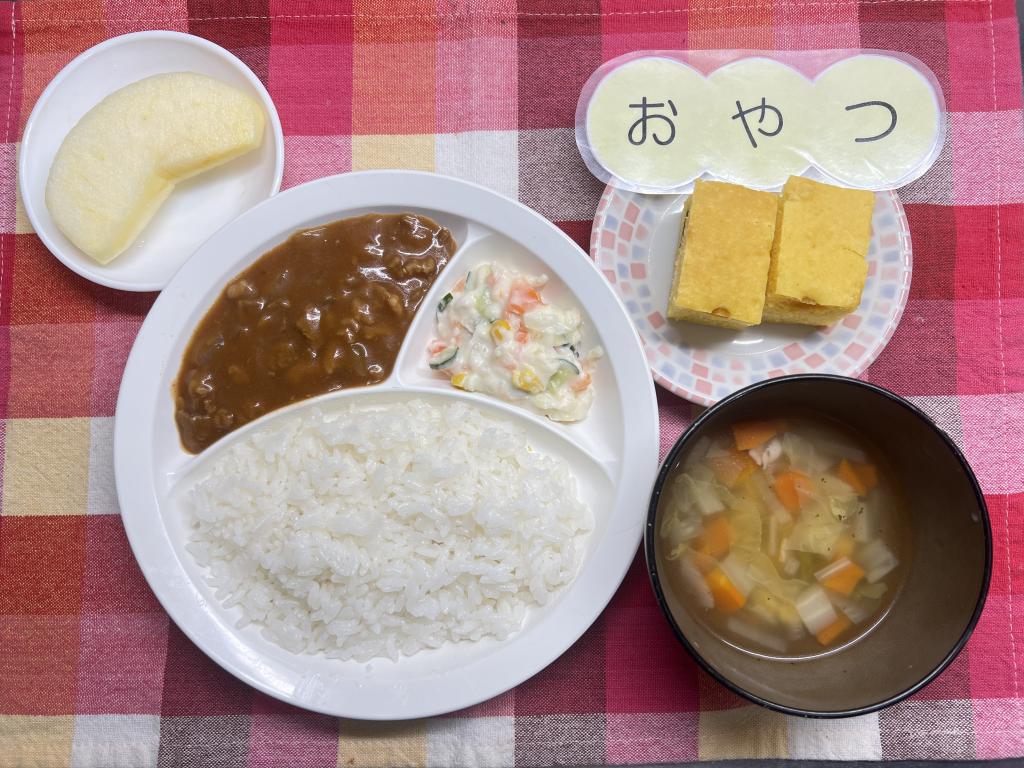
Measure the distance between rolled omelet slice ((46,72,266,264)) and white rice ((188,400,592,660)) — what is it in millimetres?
834

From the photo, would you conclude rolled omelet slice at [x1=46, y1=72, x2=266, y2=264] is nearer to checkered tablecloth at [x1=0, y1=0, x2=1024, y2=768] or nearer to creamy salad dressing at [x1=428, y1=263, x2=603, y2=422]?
checkered tablecloth at [x1=0, y1=0, x2=1024, y2=768]

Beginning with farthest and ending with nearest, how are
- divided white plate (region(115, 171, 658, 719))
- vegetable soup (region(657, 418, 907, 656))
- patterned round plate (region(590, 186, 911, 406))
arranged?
patterned round plate (region(590, 186, 911, 406)) < divided white plate (region(115, 171, 658, 719)) < vegetable soup (region(657, 418, 907, 656))

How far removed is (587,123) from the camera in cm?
247

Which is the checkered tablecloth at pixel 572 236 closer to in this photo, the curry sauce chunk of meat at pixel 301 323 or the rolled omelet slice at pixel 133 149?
the rolled omelet slice at pixel 133 149

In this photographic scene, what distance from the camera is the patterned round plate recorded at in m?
2.39

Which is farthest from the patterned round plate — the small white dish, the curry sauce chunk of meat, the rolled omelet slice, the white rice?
the rolled omelet slice

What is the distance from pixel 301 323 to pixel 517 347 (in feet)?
2.17

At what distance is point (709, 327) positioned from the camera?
8.01 feet

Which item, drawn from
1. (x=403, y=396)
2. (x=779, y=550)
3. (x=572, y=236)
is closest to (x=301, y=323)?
(x=403, y=396)

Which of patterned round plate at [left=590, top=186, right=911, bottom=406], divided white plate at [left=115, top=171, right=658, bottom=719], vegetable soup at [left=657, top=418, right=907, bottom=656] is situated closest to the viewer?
vegetable soup at [left=657, top=418, right=907, bottom=656]

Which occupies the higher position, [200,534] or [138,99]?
[138,99]

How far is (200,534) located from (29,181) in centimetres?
128

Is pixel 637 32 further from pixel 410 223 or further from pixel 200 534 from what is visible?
pixel 200 534

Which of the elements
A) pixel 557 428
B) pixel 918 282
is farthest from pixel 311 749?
pixel 918 282
